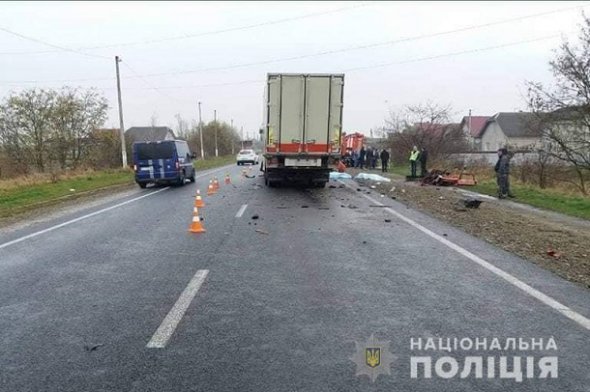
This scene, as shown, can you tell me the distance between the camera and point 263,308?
5137 mm

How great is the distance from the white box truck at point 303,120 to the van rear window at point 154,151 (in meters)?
5.81

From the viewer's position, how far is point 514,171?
25.4m

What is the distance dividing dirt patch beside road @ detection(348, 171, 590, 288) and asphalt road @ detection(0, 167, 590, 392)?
1.57ft

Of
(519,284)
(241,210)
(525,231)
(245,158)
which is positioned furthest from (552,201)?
(245,158)

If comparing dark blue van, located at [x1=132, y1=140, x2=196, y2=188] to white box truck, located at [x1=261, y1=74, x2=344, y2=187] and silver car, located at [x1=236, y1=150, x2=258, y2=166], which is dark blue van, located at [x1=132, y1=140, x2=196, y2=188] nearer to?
white box truck, located at [x1=261, y1=74, x2=344, y2=187]

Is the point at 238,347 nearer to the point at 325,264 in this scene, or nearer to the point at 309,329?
the point at 309,329

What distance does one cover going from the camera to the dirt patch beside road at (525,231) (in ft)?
24.3

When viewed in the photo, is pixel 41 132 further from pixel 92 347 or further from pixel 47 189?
pixel 92 347

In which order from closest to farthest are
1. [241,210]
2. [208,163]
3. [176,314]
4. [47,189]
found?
[176,314]
[241,210]
[47,189]
[208,163]

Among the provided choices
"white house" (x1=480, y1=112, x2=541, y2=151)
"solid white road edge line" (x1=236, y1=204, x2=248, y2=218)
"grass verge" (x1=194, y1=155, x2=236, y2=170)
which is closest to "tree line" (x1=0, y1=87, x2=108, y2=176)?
"grass verge" (x1=194, y1=155, x2=236, y2=170)

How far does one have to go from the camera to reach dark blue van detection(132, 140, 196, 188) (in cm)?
2220

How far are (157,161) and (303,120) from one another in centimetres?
796

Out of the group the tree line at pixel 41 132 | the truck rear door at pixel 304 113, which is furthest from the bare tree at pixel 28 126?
the truck rear door at pixel 304 113

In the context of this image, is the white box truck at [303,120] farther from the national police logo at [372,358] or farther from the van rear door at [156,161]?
the national police logo at [372,358]
